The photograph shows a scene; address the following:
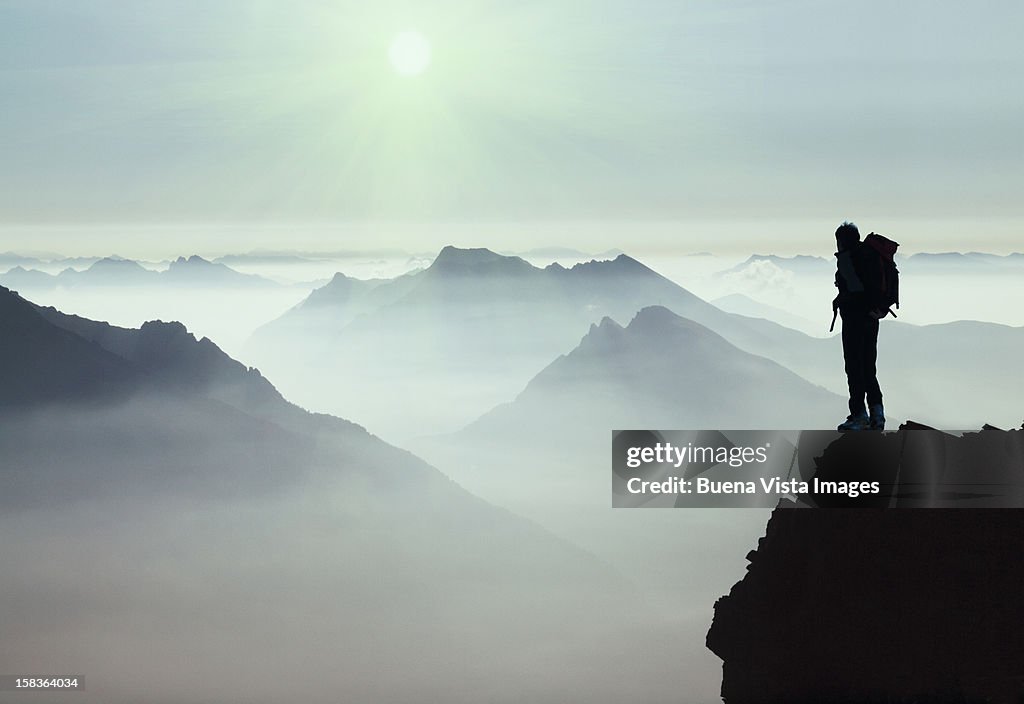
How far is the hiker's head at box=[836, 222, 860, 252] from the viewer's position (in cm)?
1278

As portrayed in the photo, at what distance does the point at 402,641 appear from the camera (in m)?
114

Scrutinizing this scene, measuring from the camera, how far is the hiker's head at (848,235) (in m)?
12.8

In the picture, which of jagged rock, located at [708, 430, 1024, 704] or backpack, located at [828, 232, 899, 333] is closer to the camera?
backpack, located at [828, 232, 899, 333]

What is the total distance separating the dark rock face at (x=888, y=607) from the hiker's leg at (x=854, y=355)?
2583 millimetres

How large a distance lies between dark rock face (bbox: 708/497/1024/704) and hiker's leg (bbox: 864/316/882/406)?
2536mm

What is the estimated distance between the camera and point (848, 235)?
42.0 ft

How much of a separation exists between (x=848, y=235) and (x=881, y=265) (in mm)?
633

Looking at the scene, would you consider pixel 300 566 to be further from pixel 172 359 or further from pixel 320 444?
pixel 172 359

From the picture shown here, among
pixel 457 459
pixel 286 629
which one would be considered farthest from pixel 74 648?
pixel 457 459

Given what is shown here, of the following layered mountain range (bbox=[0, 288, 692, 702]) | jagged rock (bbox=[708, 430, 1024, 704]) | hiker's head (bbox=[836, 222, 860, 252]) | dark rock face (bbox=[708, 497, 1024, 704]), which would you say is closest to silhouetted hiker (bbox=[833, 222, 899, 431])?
hiker's head (bbox=[836, 222, 860, 252])

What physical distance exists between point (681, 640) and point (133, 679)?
66097mm

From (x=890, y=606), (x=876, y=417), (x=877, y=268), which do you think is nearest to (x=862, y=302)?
(x=877, y=268)

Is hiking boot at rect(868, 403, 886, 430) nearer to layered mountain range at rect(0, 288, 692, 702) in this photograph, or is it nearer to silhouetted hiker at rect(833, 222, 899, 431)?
silhouetted hiker at rect(833, 222, 899, 431)

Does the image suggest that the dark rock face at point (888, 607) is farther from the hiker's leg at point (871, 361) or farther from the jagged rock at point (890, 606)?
the hiker's leg at point (871, 361)
